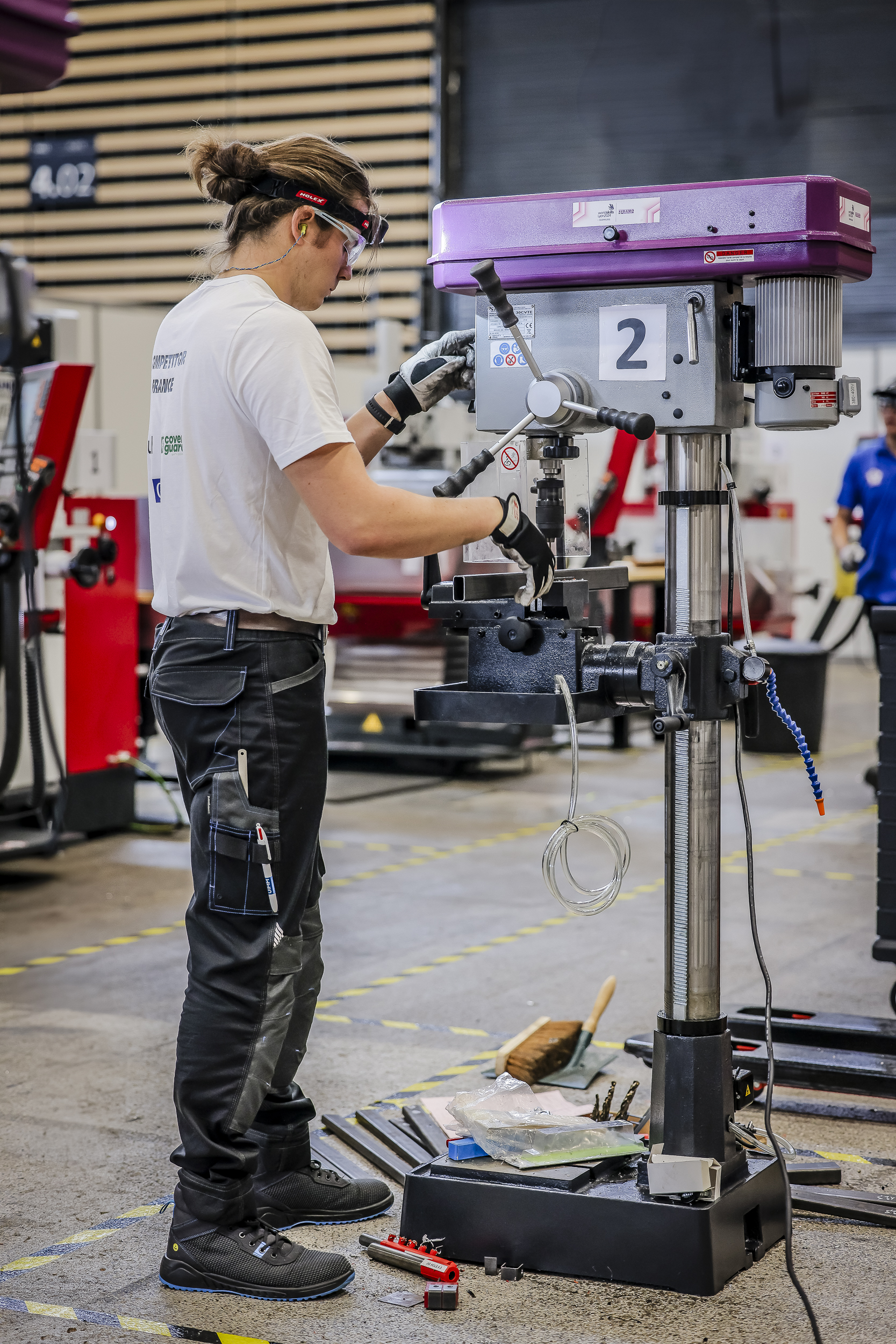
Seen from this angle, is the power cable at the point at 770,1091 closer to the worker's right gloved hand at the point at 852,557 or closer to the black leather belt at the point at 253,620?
the black leather belt at the point at 253,620

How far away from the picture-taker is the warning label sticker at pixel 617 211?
2344mm

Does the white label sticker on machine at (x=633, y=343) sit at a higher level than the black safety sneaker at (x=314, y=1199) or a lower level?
higher

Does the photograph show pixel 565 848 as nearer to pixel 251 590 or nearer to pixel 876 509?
pixel 251 590

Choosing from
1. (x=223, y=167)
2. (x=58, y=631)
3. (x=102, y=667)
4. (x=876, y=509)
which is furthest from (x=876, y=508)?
(x=223, y=167)

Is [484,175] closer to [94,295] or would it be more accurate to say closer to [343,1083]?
[94,295]

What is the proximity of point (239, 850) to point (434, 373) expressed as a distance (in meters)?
0.85

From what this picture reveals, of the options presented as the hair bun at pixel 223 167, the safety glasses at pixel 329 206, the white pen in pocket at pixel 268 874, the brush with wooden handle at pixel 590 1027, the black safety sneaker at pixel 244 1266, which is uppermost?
the hair bun at pixel 223 167

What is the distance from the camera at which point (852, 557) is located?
6918mm

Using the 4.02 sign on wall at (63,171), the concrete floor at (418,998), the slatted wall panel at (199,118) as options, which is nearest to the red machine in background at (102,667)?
the concrete floor at (418,998)

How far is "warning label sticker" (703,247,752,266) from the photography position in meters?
2.31

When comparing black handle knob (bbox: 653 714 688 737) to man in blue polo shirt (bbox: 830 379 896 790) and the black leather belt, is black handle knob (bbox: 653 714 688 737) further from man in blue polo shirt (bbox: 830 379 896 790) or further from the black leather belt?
man in blue polo shirt (bbox: 830 379 896 790)

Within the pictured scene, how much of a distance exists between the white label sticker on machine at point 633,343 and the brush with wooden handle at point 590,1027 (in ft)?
5.48

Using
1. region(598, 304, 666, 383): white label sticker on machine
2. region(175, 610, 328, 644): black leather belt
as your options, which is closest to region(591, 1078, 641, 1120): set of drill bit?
region(175, 610, 328, 644): black leather belt

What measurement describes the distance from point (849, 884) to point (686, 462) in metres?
3.44
